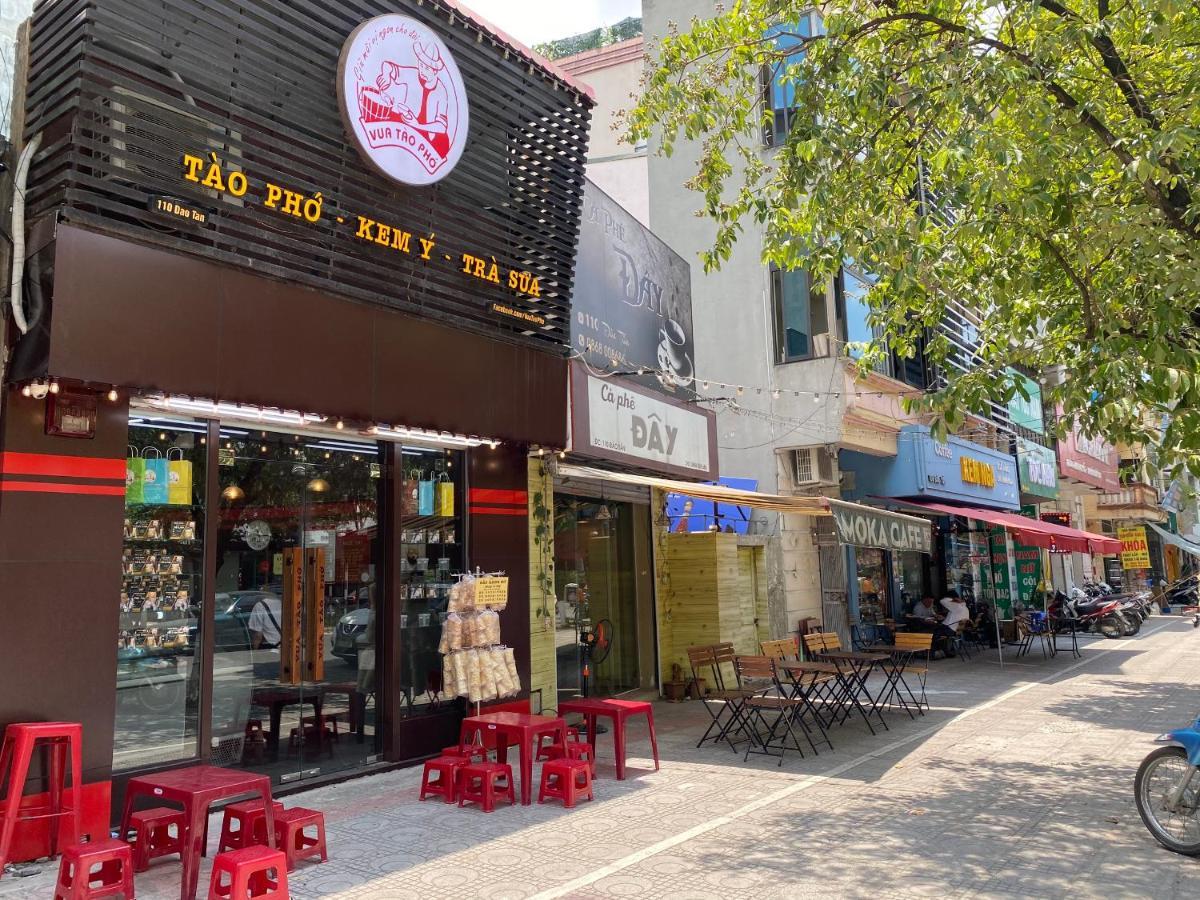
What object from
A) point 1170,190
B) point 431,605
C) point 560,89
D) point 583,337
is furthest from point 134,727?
point 1170,190

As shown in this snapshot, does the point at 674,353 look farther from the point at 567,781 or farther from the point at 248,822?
the point at 248,822

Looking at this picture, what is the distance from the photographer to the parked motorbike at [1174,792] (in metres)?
5.63

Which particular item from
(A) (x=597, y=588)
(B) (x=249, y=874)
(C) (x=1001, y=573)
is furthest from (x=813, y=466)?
(B) (x=249, y=874)

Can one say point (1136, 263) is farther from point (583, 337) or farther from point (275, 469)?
point (275, 469)

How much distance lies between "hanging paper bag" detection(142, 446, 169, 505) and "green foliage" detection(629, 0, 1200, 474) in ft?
17.7

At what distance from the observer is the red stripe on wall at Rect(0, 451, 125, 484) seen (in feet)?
18.5

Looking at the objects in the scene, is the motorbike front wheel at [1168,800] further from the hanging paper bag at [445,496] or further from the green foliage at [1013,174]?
the hanging paper bag at [445,496]

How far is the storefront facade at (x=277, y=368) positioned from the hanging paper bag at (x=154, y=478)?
0.02 meters

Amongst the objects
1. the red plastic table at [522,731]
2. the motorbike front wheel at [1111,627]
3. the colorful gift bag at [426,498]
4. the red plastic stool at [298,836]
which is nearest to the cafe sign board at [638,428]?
the colorful gift bag at [426,498]

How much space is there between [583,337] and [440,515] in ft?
11.2

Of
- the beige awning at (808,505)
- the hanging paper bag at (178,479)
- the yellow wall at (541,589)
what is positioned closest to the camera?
the hanging paper bag at (178,479)

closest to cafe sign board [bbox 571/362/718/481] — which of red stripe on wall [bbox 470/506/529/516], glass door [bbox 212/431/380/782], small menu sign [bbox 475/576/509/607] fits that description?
red stripe on wall [bbox 470/506/529/516]

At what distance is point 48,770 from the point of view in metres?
5.52

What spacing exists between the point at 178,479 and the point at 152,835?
253 centimetres
